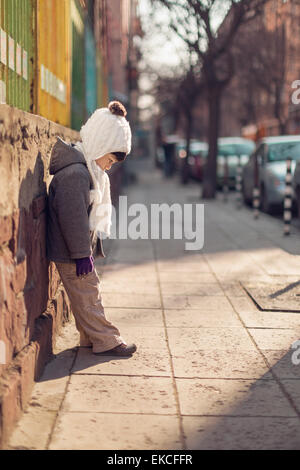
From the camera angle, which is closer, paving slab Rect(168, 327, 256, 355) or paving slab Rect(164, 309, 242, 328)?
paving slab Rect(168, 327, 256, 355)

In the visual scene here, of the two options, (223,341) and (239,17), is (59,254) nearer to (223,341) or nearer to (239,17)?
(223,341)

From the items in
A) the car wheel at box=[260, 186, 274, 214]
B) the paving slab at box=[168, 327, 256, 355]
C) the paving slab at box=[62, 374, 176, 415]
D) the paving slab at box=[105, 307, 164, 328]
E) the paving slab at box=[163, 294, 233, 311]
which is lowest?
the paving slab at box=[62, 374, 176, 415]

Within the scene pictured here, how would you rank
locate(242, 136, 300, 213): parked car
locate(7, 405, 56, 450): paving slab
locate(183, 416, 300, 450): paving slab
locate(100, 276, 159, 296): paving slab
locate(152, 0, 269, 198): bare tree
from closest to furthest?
locate(7, 405, 56, 450): paving slab → locate(183, 416, 300, 450): paving slab → locate(100, 276, 159, 296): paving slab → locate(242, 136, 300, 213): parked car → locate(152, 0, 269, 198): bare tree

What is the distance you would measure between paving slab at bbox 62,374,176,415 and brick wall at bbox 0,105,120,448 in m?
0.25

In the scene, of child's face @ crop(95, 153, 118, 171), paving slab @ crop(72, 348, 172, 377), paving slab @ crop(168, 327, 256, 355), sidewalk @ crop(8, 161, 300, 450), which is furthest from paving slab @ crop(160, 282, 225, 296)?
child's face @ crop(95, 153, 118, 171)

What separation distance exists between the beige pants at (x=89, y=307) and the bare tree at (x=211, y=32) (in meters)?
16.3

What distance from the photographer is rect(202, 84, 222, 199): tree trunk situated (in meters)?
22.5

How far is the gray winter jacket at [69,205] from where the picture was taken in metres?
4.62

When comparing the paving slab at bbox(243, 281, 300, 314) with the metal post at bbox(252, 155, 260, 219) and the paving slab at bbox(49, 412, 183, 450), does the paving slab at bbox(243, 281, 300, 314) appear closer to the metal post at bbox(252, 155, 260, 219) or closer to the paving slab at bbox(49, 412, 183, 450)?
the paving slab at bbox(49, 412, 183, 450)

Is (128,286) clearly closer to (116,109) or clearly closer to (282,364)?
(282,364)

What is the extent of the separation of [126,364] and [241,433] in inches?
51.6

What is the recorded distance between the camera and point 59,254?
482 centimetres

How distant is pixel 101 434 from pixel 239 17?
59.1 feet

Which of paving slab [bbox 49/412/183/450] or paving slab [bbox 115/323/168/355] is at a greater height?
paving slab [bbox 115/323/168/355]
